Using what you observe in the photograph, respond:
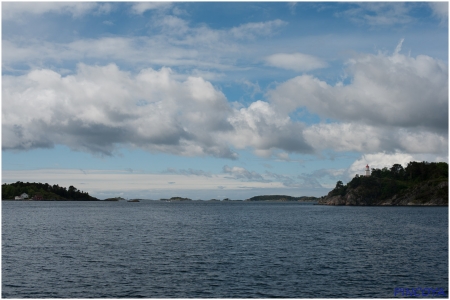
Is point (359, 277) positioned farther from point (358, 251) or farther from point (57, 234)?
point (57, 234)

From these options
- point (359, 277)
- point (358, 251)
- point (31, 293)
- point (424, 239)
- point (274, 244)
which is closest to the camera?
point (31, 293)

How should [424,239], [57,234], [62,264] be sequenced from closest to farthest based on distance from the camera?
[62,264]
[424,239]
[57,234]

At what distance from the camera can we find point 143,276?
4938 centimetres

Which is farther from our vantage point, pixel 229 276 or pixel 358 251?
pixel 358 251

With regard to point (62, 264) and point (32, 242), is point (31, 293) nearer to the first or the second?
point (62, 264)

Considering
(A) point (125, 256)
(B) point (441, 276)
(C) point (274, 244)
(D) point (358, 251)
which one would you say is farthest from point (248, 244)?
(B) point (441, 276)

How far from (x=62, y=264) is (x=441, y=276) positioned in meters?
52.3

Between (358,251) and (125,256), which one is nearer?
(125,256)

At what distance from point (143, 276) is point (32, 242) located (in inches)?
1702

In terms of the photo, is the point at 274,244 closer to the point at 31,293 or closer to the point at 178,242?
the point at 178,242

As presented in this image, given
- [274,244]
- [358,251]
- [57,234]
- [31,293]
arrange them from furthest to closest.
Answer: [57,234] → [274,244] → [358,251] → [31,293]

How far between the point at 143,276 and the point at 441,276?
38.5 metres

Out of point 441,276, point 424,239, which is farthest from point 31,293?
point 424,239

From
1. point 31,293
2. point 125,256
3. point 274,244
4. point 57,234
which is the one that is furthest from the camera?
point 57,234
